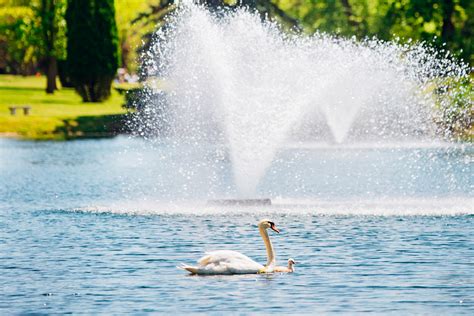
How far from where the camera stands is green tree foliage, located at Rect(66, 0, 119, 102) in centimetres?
8631

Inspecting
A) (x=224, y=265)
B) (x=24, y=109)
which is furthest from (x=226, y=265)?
(x=24, y=109)

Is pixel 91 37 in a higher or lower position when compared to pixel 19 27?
higher

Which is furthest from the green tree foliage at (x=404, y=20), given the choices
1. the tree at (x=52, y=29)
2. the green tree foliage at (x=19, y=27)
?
the green tree foliage at (x=19, y=27)

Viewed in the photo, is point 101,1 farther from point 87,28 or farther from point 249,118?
point 249,118

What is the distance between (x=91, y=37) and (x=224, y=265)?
64.1m

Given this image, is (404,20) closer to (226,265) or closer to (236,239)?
(236,239)

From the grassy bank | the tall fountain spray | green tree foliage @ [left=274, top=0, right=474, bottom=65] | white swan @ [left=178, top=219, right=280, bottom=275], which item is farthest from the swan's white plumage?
the grassy bank

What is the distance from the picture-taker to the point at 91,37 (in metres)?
86.6

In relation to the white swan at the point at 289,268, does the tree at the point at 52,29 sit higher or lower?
lower

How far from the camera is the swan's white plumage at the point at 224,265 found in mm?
23609

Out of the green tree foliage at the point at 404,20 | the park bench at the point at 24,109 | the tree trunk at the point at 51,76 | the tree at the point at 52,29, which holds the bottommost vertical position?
the tree trunk at the point at 51,76

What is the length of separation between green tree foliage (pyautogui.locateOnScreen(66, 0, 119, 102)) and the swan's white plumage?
209ft

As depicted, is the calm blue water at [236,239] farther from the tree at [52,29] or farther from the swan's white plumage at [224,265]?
the tree at [52,29]

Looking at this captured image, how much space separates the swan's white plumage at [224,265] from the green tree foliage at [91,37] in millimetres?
63553
